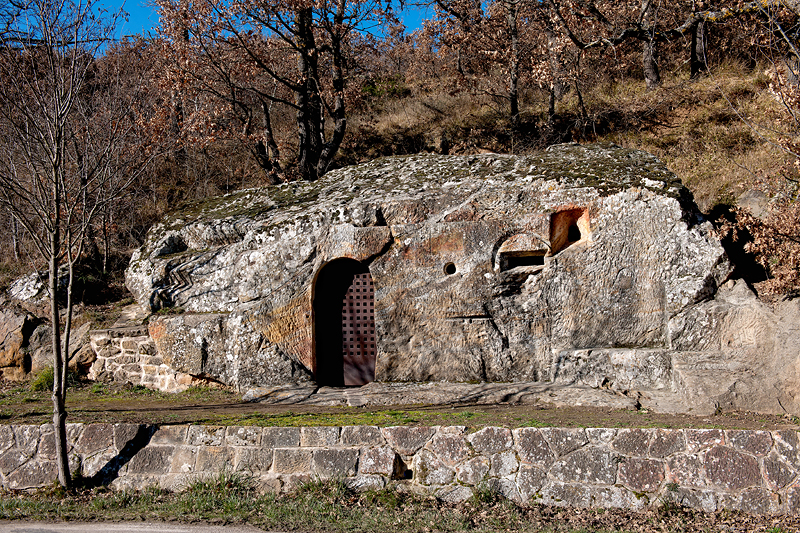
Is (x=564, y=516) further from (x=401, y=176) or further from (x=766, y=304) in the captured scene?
(x=401, y=176)

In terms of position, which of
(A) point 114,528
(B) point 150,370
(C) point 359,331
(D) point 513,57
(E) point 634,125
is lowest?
(A) point 114,528

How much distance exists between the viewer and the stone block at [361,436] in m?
5.84

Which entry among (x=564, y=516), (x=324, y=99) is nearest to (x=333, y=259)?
(x=564, y=516)

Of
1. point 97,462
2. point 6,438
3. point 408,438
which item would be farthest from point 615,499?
point 6,438

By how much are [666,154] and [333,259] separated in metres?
9.14

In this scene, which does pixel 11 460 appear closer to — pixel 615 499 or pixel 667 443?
pixel 615 499

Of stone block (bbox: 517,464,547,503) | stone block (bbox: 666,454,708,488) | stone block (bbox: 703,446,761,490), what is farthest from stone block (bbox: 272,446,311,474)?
stone block (bbox: 703,446,761,490)

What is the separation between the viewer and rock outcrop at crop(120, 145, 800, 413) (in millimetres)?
7965

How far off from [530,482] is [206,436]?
340 cm

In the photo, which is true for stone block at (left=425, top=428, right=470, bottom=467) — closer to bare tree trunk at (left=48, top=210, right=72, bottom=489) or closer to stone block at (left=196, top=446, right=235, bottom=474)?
stone block at (left=196, top=446, right=235, bottom=474)

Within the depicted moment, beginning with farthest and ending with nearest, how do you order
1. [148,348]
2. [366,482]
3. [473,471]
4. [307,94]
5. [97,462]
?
[307,94] < [148,348] < [97,462] < [366,482] < [473,471]

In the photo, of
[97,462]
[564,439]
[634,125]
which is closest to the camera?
[564,439]

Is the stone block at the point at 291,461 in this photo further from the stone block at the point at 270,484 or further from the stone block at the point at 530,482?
the stone block at the point at 530,482

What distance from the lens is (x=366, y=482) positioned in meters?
5.75
